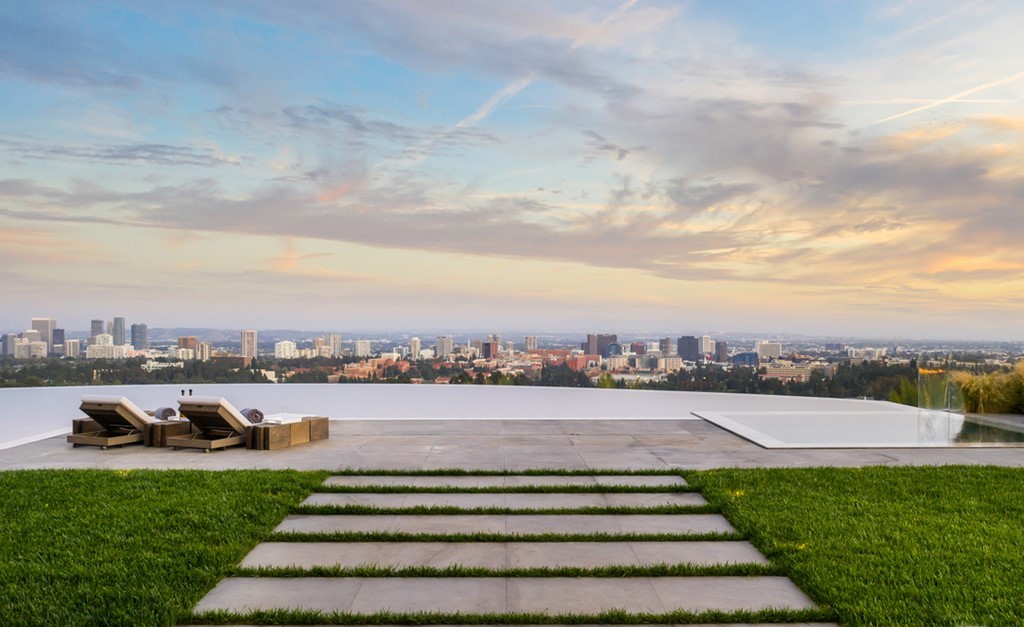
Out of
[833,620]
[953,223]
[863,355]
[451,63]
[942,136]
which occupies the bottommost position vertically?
[833,620]

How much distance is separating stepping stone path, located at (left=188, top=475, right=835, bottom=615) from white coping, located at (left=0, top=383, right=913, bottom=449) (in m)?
5.51

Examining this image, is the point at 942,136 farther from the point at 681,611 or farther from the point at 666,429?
the point at 681,611

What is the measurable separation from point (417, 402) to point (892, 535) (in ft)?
34.9

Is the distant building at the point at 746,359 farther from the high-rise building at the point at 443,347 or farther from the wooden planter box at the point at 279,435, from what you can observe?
the wooden planter box at the point at 279,435

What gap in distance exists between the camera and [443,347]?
19.7 meters

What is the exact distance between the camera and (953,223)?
1591cm

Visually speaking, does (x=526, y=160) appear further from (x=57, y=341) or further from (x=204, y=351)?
(x=57, y=341)

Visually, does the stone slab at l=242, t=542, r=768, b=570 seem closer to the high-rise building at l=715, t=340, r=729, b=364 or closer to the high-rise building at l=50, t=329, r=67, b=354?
the high-rise building at l=715, t=340, r=729, b=364

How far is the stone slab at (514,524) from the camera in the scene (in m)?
5.05

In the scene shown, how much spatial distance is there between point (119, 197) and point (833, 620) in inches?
743

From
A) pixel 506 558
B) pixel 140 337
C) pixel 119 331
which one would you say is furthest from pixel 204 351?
pixel 506 558

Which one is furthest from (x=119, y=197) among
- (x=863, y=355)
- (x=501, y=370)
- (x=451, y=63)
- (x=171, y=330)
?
(x=863, y=355)

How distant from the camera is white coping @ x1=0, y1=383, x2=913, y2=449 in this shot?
1177 cm

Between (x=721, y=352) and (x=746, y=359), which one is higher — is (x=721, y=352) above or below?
above
